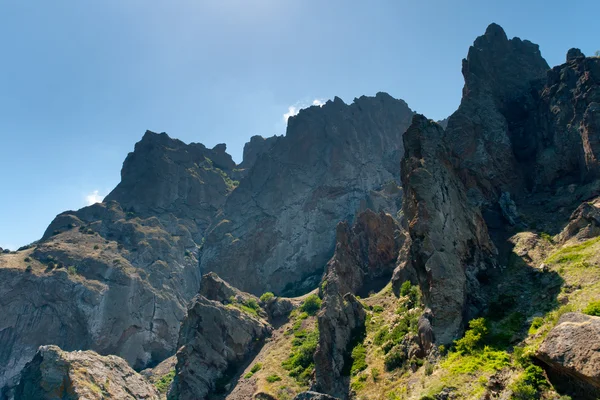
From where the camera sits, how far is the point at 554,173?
4300 centimetres

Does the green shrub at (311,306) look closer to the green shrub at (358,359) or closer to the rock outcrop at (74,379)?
the green shrub at (358,359)

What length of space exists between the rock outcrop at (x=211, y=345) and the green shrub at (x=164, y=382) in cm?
1799

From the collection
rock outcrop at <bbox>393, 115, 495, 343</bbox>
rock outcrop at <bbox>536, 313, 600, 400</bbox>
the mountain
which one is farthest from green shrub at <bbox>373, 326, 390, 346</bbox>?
the mountain

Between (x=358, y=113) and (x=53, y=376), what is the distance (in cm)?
10735

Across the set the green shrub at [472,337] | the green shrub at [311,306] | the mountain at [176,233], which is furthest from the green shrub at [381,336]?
the mountain at [176,233]

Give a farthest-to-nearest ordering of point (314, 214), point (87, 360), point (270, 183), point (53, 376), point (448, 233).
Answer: point (270, 183) → point (314, 214) → point (87, 360) → point (53, 376) → point (448, 233)

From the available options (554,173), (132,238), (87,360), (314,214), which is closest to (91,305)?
(132,238)

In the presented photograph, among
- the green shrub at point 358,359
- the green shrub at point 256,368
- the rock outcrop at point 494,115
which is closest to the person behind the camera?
the green shrub at point 358,359

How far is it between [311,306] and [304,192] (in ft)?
184

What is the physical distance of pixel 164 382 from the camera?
7262 cm

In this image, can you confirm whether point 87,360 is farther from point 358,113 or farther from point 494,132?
point 358,113

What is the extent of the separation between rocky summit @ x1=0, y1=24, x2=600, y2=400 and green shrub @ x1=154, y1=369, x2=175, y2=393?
39 centimetres

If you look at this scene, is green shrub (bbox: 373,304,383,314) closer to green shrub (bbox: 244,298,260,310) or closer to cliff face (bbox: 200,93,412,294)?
green shrub (bbox: 244,298,260,310)

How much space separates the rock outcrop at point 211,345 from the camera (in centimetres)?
4991
